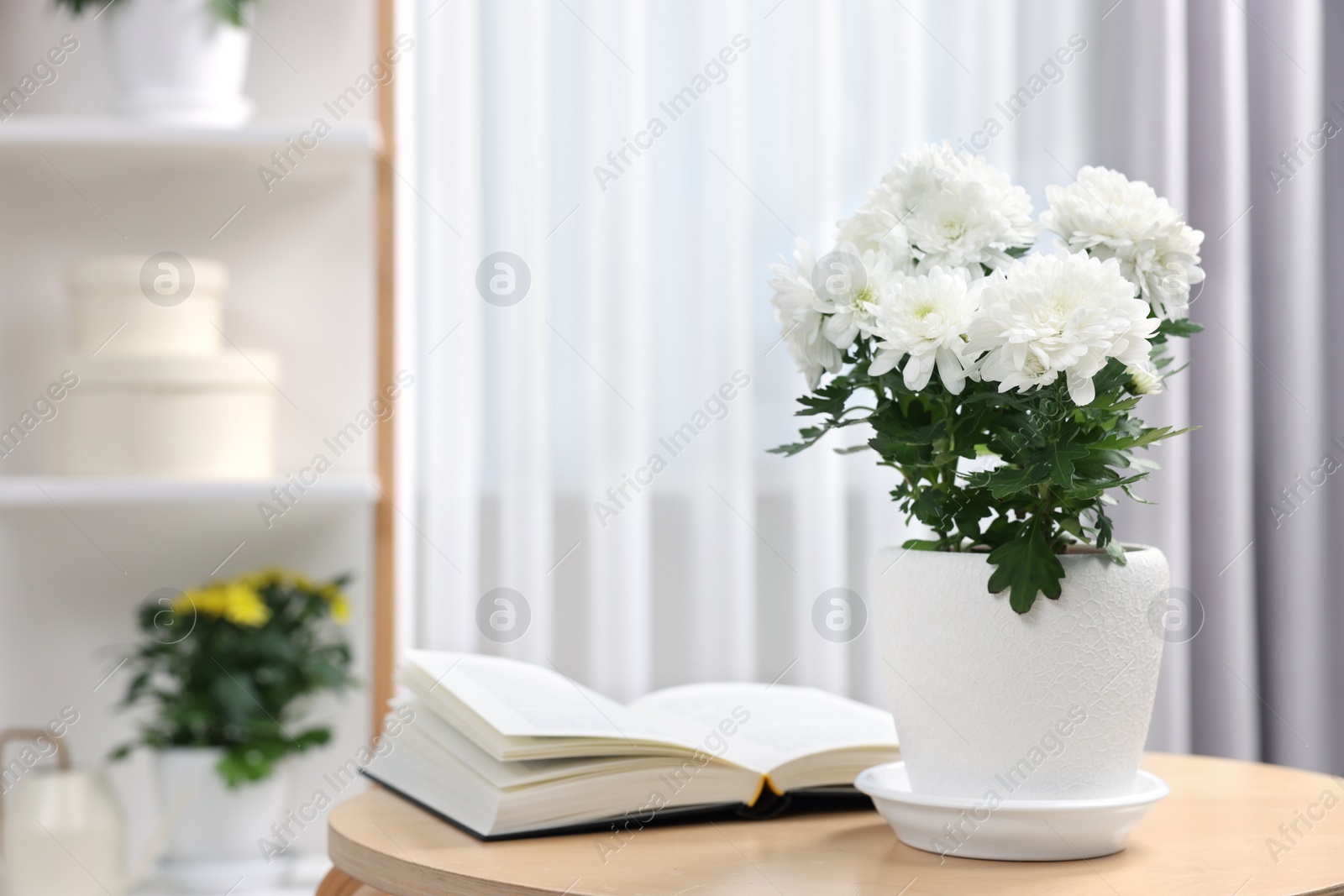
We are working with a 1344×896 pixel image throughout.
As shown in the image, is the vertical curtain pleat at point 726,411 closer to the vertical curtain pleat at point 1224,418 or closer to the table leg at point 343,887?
the vertical curtain pleat at point 1224,418

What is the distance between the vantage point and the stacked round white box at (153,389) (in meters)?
1.34

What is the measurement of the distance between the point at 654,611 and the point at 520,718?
88 centimetres

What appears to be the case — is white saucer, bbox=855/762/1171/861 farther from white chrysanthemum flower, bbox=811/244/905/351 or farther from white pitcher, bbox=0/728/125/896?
white pitcher, bbox=0/728/125/896

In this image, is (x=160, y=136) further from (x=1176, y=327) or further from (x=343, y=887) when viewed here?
(x=1176, y=327)

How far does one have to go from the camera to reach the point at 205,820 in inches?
53.6

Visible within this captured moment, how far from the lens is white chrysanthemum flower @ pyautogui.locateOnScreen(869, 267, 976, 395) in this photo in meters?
0.61

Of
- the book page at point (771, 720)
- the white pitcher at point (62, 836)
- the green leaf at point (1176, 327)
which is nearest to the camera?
the green leaf at point (1176, 327)

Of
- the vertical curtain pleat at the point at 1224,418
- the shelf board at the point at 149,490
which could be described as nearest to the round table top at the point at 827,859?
the shelf board at the point at 149,490

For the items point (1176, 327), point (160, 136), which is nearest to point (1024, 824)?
point (1176, 327)

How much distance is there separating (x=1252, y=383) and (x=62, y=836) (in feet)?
5.07

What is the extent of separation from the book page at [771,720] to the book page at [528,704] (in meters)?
0.04

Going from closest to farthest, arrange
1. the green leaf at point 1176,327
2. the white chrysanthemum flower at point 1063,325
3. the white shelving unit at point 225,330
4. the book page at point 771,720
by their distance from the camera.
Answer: the white chrysanthemum flower at point 1063,325 → the green leaf at point 1176,327 → the book page at point 771,720 → the white shelving unit at point 225,330

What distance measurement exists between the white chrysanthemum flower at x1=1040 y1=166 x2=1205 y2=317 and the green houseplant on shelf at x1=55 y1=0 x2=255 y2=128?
1.07m

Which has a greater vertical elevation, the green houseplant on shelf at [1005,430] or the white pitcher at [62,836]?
the green houseplant on shelf at [1005,430]
